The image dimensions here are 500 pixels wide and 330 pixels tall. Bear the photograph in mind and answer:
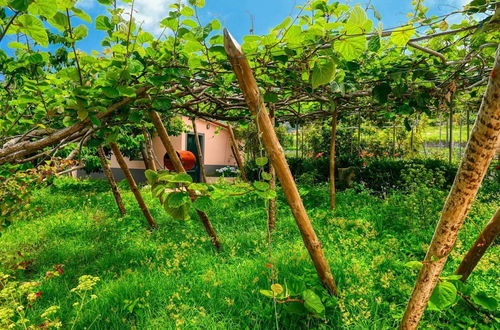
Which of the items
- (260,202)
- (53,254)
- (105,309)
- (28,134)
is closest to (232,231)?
(260,202)

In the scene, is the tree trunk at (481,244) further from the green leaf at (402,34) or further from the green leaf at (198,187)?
the green leaf at (198,187)

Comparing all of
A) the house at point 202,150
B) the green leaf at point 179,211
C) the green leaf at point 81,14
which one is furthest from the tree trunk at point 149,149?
the house at point 202,150

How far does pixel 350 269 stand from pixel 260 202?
11.4 ft

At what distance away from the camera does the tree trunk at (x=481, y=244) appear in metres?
1.72

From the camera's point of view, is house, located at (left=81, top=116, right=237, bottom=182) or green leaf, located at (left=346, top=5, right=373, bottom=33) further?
house, located at (left=81, top=116, right=237, bottom=182)

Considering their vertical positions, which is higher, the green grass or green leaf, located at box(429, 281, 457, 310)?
green leaf, located at box(429, 281, 457, 310)

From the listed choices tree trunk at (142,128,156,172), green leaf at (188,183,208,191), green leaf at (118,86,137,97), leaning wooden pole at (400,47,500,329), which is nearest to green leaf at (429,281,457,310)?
leaning wooden pole at (400,47,500,329)

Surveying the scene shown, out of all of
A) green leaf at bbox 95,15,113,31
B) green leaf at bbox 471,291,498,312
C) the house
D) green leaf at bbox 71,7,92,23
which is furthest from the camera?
the house

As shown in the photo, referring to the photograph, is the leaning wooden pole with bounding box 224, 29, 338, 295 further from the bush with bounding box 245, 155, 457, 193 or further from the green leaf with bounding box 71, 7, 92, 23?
the bush with bounding box 245, 155, 457, 193

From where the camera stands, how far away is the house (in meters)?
13.2

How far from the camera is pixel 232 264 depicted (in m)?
3.21

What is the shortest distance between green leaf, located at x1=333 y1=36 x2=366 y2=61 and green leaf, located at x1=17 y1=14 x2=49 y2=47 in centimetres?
118

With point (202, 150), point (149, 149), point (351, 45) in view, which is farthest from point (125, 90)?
point (202, 150)

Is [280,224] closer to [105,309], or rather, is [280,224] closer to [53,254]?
[105,309]
